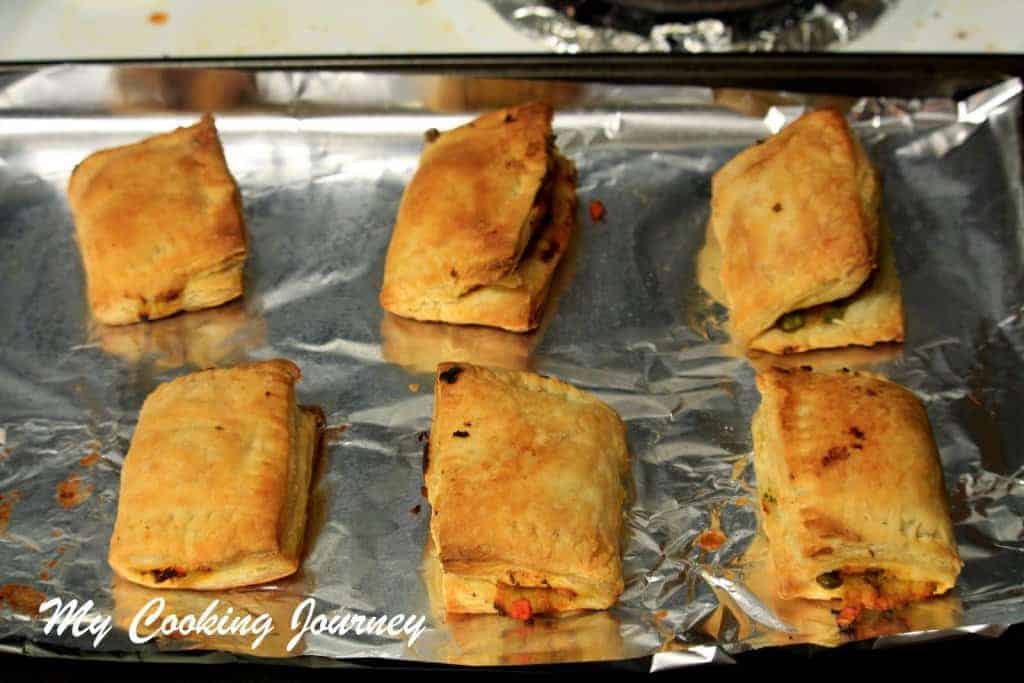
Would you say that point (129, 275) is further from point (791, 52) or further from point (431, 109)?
point (791, 52)

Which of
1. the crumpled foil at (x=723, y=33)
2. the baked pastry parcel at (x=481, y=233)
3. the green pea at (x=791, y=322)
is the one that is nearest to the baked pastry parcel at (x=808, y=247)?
the green pea at (x=791, y=322)

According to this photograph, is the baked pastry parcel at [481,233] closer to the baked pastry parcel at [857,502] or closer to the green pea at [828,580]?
the baked pastry parcel at [857,502]

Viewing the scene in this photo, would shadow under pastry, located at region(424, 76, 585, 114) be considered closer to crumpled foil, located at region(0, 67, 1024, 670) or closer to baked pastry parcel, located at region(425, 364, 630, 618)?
crumpled foil, located at region(0, 67, 1024, 670)

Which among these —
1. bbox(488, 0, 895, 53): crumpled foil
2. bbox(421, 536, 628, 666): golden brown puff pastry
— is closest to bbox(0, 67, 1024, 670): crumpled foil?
bbox(421, 536, 628, 666): golden brown puff pastry

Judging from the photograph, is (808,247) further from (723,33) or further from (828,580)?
(723,33)

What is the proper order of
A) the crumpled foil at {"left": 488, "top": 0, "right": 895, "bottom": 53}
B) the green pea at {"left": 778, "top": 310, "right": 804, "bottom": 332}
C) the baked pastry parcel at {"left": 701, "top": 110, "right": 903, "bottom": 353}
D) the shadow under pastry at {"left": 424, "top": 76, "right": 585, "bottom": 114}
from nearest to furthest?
the baked pastry parcel at {"left": 701, "top": 110, "right": 903, "bottom": 353}, the green pea at {"left": 778, "top": 310, "right": 804, "bottom": 332}, the shadow under pastry at {"left": 424, "top": 76, "right": 585, "bottom": 114}, the crumpled foil at {"left": 488, "top": 0, "right": 895, "bottom": 53}

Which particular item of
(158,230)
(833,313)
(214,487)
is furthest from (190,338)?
(833,313)

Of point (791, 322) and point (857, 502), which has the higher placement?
point (791, 322)
